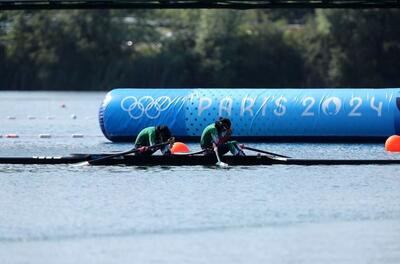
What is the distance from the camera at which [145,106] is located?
44.8 metres

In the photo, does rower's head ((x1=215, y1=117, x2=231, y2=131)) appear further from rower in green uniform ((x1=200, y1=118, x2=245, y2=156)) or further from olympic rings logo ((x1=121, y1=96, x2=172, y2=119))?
olympic rings logo ((x1=121, y1=96, x2=172, y2=119))

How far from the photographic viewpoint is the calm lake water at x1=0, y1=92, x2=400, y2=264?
22.0 meters

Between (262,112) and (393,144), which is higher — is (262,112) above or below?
above

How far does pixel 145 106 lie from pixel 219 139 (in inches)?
414

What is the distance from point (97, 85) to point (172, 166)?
77931 millimetres

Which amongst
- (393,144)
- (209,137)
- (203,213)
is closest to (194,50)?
(393,144)

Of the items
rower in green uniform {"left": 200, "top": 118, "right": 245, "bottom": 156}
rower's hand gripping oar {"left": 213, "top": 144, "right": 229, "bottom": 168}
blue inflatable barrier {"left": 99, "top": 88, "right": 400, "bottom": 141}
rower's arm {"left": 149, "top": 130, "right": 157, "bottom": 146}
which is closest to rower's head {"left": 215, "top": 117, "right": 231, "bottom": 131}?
rower in green uniform {"left": 200, "top": 118, "right": 245, "bottom": 156}

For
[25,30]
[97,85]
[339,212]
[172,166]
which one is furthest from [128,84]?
[339,212]

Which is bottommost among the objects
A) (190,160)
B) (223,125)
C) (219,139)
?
(190,160)

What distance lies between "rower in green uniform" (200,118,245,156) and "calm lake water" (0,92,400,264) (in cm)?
61

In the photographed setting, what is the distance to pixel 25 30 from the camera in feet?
389

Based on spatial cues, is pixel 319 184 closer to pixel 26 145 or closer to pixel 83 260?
pixel 83 260

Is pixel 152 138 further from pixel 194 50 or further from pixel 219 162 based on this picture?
Result: pixel 194 50

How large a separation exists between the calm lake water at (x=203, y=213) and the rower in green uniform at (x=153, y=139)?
2.21 ft
